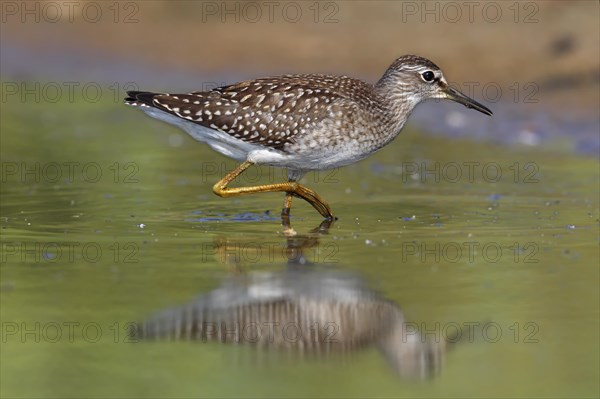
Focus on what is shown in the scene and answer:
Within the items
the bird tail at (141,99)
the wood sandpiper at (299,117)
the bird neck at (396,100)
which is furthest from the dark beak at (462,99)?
the bird tail at (141,99)

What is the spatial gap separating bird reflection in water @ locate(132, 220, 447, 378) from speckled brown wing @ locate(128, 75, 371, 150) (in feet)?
8.98

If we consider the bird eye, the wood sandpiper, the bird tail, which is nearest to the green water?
the wood sandpiper

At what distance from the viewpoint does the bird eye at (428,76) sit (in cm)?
1262

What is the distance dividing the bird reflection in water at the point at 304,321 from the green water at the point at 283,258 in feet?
0.47

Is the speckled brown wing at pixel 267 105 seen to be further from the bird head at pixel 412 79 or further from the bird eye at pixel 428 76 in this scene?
the bird eye at pixel 428 76

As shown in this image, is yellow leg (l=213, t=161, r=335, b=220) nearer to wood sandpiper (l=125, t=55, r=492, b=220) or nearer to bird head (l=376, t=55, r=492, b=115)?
wood sandpiper (l=125, t=55, r=492, b=220)

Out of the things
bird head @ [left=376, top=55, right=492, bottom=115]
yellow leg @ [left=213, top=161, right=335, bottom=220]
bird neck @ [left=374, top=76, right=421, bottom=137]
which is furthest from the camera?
bird head @ [left=376, top=55, right=492, bottom=115]

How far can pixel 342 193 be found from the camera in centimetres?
1373

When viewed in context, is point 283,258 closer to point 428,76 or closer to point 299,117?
point 299,117

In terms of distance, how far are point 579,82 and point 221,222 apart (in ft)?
27.9

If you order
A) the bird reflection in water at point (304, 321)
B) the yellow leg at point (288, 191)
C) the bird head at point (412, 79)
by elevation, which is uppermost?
the bird head at point (412, 79)

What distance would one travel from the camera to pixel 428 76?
1266cm

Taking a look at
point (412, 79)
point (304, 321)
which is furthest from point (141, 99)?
point (304, 321)

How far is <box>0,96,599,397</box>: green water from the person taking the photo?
747cm
